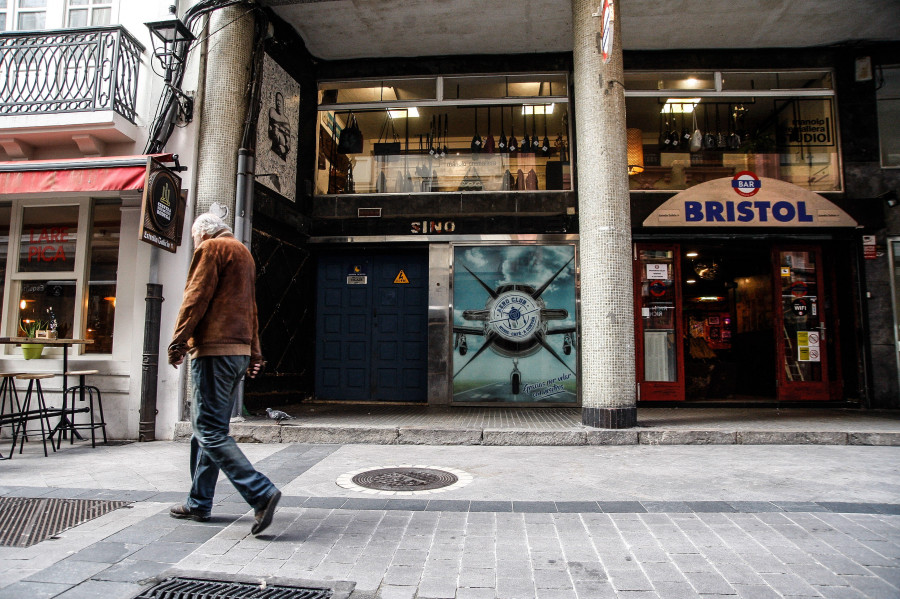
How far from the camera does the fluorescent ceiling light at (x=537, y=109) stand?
992 cm

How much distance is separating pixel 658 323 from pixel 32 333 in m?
9.73

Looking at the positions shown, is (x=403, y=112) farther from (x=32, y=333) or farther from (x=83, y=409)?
(x=83, y=409)

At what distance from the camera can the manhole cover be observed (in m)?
4.57

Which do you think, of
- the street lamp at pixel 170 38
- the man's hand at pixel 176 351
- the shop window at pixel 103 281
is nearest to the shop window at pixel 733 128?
the street lamp at pixel 170 38

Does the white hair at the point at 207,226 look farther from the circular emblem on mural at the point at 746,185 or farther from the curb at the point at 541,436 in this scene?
the circular emblem on mural at the point at 746,185

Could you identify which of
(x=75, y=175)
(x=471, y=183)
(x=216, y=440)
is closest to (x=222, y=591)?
(x=216, y=440)

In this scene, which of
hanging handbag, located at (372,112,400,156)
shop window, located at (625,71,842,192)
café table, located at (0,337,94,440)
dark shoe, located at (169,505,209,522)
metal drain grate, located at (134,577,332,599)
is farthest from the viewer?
hanging handbag, located at (372,112,400,156)

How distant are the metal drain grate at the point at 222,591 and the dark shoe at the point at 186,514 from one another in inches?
36.0

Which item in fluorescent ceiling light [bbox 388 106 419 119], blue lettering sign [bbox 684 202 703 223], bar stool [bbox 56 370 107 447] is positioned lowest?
bar stool [bbox 56 370 107 447]

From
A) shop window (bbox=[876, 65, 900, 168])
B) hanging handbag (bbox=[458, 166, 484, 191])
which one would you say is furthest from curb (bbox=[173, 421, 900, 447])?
shop window (bbox=[876, 65, 900, 168])

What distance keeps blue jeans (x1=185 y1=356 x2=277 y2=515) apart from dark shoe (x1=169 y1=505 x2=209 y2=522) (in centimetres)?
3

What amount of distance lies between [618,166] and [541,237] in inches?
99.7

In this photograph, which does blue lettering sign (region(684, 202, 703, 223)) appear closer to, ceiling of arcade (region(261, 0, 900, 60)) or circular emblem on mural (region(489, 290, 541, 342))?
circular emblem on mural (region(489, 290, 541, 342))

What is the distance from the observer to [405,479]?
480 centimetres
